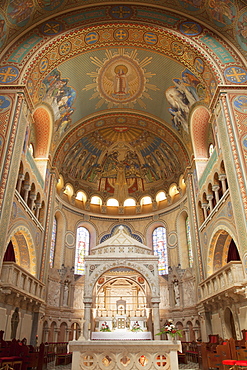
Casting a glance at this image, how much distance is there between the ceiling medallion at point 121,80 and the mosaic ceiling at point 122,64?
0.07 metres

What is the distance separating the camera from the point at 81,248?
2711 centimetres

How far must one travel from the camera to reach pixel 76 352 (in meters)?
9.46

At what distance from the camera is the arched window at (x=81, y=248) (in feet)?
85.5

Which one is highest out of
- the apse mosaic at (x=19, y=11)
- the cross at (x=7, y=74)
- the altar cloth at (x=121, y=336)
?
the apse mosaic at (x=19, y=11)

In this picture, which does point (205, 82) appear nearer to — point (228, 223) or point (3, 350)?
point (228, 223)

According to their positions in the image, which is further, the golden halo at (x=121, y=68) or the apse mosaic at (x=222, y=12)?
the golden halo at (x=121, y=68)

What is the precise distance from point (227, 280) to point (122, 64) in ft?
48.3

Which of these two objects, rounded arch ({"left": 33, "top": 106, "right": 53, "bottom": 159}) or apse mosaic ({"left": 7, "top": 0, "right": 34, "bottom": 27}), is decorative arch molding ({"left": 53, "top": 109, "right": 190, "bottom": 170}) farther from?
apse mosaic ({"left": 7, "top": 0, "right": 34, "bottom": 27})

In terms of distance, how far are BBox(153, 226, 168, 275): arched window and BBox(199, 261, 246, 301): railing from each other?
9135 mm

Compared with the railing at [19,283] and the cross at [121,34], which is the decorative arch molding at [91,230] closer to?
the railing at [19,283]

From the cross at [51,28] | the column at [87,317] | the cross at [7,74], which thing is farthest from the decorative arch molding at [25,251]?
the cross at [51,28]

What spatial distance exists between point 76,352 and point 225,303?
8.63 m

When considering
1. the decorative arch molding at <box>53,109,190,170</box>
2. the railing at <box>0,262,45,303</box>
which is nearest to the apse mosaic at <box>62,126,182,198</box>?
the decorative arch molding at <box>53,109,190,170</box>

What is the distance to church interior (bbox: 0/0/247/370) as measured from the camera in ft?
46.3
